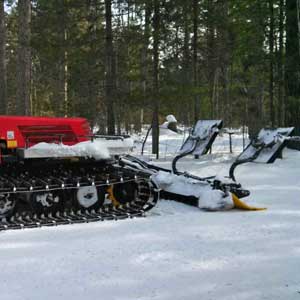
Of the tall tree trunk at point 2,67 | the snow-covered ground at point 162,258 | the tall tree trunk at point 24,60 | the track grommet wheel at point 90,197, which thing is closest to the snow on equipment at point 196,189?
the snow-covered ground at point 162,258

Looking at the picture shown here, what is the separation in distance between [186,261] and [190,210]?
8.79 ft

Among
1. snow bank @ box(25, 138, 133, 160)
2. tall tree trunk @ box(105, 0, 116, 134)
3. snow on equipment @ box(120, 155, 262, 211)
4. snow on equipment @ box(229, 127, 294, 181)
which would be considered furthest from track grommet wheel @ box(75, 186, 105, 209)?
tall tree trunk @ box(105, 0, 116, 134)

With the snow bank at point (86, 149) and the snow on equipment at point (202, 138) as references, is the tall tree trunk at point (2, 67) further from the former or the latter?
the snow bank at point (86, 149)

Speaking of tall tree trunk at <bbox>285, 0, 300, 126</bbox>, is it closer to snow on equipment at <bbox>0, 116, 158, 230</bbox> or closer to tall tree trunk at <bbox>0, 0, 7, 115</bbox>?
tall tree trunk at <bbox>0, 0, 7, 115</bbox>

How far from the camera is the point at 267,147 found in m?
10.2

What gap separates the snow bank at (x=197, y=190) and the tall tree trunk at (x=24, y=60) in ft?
22.1

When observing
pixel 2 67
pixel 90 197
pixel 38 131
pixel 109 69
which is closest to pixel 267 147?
pixel 90 197

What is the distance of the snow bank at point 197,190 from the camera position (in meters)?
7.53

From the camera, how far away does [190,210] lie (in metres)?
7.72

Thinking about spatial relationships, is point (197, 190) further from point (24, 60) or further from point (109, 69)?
point (109, 69)

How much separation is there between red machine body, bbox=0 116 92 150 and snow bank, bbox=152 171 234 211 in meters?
1.37

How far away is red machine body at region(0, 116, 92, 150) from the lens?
7.19 meters

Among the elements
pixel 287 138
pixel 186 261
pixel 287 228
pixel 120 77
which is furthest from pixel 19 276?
pixel 120 77

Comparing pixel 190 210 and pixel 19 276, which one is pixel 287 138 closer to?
pixel 190 210
